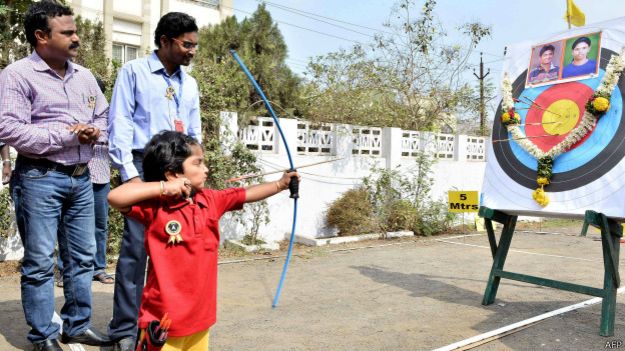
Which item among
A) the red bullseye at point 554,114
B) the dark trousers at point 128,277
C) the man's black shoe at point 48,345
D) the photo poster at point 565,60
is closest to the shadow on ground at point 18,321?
the man's black shoe at point 48,345

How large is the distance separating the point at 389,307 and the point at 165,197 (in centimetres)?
270

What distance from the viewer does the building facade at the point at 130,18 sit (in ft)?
55.4

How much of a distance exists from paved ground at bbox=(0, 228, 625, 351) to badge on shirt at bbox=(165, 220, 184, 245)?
144 centimetres

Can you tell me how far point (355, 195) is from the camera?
8.74 meters

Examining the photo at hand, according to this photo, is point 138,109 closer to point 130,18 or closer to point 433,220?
point 433,220

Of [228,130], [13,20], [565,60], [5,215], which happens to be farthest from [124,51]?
[565,60]

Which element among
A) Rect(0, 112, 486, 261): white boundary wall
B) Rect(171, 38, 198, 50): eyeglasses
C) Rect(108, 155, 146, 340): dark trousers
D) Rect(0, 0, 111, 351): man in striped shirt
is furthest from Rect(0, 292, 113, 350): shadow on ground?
Rect(171, 38, 198, 50): eyeglasses

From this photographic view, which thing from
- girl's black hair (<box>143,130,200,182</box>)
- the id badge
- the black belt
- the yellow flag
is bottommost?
the black belt

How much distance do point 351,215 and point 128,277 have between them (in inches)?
228

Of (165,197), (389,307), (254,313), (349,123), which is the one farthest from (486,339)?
(349,123)

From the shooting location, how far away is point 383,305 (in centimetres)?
451

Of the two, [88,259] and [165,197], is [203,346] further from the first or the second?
[88,259]

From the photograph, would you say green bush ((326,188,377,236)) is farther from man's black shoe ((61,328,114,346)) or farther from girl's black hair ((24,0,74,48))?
girl's black hair ((24,0,74,48))

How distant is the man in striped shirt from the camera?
2.95 metres
